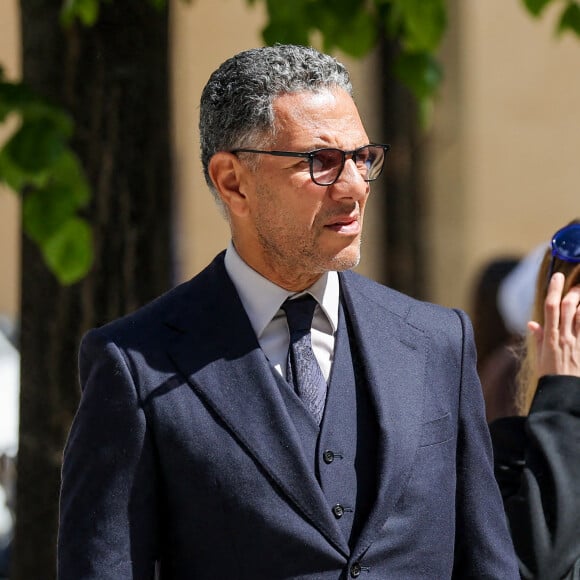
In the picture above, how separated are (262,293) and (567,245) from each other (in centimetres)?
93

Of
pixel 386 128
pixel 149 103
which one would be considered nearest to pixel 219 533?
pixel 149 103

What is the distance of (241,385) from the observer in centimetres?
254

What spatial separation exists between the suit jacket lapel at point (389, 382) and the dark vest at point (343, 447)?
0.04 meters

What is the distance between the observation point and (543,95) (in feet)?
34.2

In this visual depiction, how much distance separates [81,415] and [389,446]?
0.57 meters

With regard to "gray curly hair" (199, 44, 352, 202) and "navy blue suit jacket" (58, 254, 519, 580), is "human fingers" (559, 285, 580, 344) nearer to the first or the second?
"navy blue suit jacket" (58, 254, 519, 580)

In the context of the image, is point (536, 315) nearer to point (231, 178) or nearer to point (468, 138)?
point (231, 178)

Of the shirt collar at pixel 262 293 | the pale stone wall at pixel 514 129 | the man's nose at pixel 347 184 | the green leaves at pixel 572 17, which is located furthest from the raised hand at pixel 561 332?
the pale stone wall at pixel 514 129

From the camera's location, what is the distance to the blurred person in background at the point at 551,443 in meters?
3.00

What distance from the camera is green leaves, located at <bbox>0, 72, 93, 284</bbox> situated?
12.1 feet

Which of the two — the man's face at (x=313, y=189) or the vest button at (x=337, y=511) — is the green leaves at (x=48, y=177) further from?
the vest button at (x=337, y=511)

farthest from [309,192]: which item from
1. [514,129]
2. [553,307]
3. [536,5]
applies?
[514,129]

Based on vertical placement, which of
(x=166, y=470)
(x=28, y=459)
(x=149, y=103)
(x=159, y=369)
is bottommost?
(x=28, y=459)

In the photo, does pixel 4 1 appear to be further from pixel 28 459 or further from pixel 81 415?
pixel 81 415
